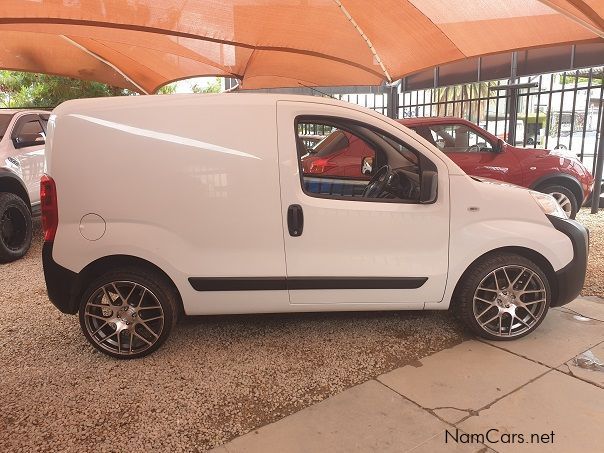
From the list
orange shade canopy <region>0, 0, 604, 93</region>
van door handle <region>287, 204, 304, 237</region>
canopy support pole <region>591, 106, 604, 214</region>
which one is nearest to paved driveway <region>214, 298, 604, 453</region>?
van door handle <region>287, 204, 304, 237</region>

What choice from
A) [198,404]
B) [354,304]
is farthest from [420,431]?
[198,404]

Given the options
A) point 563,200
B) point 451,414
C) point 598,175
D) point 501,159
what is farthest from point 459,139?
point 451,414

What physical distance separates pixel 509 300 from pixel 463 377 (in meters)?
0.79

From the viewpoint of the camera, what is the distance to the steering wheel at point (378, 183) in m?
3.58

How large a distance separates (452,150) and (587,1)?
2.52 meters

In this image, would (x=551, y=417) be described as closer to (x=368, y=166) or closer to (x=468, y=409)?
(x=468, y=409)

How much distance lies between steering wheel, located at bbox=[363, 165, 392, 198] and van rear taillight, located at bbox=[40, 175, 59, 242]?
2.18 m

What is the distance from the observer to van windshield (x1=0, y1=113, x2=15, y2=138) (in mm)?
6270

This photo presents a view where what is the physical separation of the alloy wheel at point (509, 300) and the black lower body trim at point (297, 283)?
0.51 metres

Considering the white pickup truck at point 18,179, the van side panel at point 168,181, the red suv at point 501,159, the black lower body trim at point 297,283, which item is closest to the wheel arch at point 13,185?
the white pickup truck at point 18,179

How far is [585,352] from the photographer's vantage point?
3287 millimetres

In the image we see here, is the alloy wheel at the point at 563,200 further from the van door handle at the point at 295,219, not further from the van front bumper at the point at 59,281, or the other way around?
the van front bumper at the point at 59,281

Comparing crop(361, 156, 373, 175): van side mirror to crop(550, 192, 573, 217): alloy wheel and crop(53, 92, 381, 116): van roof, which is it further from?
crop(550, 192, 573, 217): alloy wheel

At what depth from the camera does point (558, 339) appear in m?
3.50
